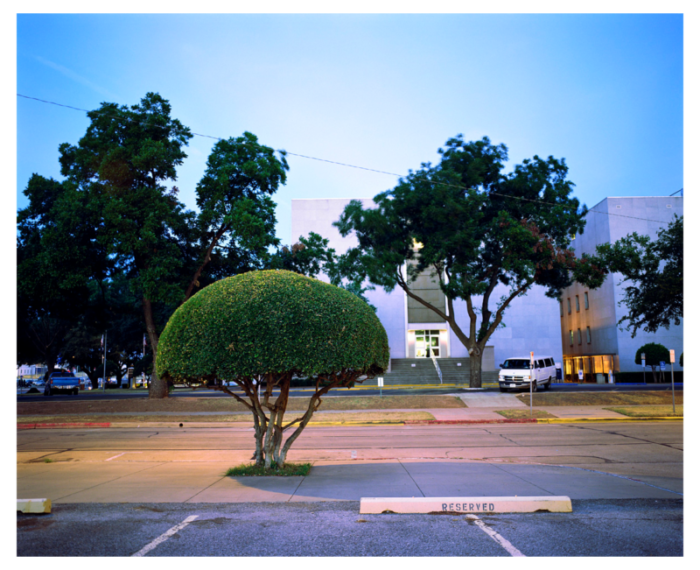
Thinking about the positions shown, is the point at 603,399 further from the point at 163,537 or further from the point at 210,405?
the point at 163,537

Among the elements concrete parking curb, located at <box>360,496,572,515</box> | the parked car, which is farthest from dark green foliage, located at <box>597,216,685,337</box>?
the parked car

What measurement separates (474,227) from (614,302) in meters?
32.7

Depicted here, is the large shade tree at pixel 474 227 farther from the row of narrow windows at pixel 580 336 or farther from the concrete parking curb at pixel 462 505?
the row of narrow windows at pixel 580 336

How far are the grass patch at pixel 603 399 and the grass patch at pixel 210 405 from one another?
4.17 metres

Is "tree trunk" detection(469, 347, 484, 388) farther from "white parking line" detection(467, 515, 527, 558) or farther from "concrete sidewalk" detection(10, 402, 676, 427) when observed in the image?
"white parking line" detection(467, 515, 527, 558)

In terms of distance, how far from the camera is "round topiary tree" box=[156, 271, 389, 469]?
8.17m

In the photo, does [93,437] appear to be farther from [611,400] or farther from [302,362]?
[611,400]

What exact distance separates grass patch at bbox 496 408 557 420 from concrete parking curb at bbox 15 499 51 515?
61.4 ft

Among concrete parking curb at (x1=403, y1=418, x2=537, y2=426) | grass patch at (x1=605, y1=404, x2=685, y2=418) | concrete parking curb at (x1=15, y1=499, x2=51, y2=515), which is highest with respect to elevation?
concrete parking curb at (x1=15, y1=499, x2=51, y2=515)

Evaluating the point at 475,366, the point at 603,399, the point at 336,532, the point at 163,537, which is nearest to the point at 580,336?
the point at 475,366


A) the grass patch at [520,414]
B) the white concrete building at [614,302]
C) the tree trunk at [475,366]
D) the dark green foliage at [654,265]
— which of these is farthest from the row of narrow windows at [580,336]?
the grass patch at [520,414]

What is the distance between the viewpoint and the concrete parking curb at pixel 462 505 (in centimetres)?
660
